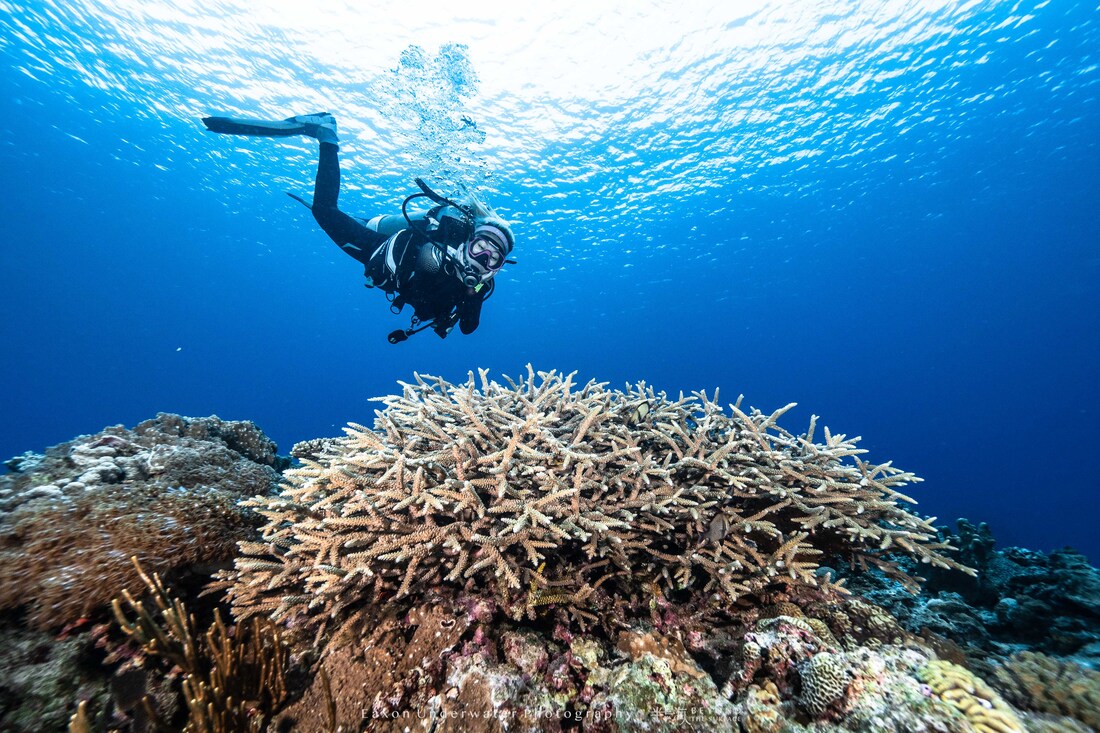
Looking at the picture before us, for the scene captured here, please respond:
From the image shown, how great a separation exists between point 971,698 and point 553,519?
2133mm

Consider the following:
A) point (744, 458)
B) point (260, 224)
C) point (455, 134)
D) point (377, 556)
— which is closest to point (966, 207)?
point (455, 134)

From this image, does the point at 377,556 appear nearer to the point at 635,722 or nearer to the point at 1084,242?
the point at 635,722

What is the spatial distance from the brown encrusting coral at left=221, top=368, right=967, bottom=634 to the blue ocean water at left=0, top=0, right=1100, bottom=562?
5.57ft

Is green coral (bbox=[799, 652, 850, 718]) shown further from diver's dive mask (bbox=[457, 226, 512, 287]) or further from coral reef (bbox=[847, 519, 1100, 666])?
diver's dive mask (bbox=[457, 226, 512, 287])

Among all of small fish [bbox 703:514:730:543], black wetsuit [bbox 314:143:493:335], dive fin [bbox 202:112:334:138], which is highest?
dive fin [bbox 202:112:334:138]

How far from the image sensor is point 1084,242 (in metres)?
41.8

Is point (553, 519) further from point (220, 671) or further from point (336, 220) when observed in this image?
point (336, 220)

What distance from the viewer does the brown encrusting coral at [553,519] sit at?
8.23 ft

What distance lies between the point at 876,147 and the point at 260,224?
5152 cm

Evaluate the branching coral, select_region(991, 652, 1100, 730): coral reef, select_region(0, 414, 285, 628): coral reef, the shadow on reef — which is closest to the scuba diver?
select_region(0, 414, 285, 628): coral reef

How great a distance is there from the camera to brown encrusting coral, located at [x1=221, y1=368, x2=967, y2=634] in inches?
98.7

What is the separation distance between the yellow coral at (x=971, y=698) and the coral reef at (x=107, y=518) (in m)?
4.41

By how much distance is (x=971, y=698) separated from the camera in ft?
6.04

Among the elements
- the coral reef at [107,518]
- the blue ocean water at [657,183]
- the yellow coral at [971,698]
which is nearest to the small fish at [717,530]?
the yellow coral at [971,698]
